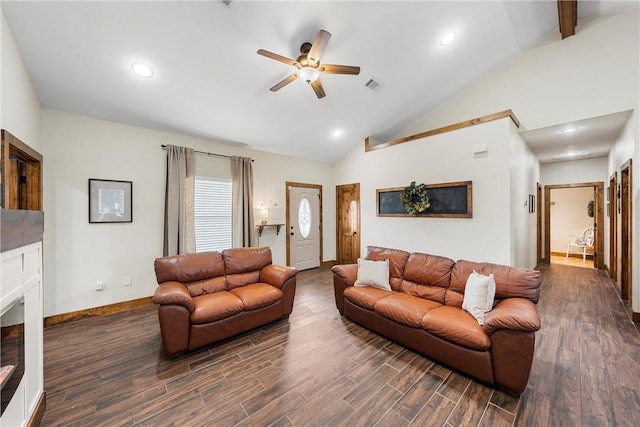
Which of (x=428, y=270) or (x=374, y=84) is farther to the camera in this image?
(x=374, y=84)

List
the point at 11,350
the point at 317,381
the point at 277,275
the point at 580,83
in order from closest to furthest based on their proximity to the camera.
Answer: the point at 11,350 → the point at 317,381 → the point at 277,275 → the point at 580,83

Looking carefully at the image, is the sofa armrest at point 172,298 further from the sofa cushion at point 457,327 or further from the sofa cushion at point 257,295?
the sofa cushion at point 457,327

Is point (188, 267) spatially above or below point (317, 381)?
above

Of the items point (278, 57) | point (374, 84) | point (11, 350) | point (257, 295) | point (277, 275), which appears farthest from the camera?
point (374, 84)

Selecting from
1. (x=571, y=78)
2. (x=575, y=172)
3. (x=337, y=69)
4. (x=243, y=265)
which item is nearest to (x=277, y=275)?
(x=243, y=265)

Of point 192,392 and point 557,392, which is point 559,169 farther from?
point 192,392

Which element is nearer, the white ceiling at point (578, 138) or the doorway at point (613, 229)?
the white ceiling at point (578, 138)

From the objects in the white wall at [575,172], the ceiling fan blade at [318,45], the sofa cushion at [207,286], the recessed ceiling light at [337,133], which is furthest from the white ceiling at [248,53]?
the white wall at [575,172]

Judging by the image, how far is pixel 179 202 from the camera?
406 centimetres

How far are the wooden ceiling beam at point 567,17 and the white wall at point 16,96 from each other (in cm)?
572

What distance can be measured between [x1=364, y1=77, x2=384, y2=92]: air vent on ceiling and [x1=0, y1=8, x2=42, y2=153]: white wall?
3882mm

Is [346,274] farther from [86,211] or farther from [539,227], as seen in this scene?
[539,227]

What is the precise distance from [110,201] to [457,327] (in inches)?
181

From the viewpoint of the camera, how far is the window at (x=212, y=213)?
4.40 metres
